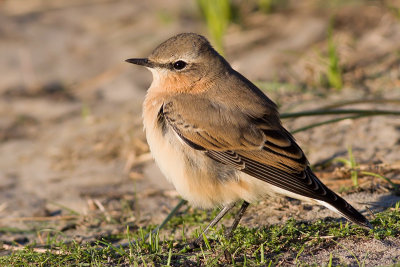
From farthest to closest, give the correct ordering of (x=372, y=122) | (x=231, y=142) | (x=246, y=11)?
(x=246, y=11) < (x=372, y=122) < (x=231, y=142)

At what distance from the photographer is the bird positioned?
5.07 metres

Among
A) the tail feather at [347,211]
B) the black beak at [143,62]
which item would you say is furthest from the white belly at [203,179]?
the black beak at [143,62]

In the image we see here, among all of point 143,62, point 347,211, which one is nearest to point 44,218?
point 143,62

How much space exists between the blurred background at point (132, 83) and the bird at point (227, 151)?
1236mm

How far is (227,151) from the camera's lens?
5250 millimetres

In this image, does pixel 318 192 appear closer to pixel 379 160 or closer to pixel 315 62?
pixel 379 160

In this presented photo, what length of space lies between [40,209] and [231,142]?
2.92m

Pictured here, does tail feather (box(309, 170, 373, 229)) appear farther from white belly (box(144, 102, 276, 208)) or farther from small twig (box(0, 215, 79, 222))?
small twig (box(0, 215, 79, 222))

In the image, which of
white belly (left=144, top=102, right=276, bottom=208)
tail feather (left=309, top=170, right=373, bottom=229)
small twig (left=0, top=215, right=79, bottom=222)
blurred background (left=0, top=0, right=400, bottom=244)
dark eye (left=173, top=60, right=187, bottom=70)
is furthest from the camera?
blurred background (left=0, top=0, right=400, bottom=244)

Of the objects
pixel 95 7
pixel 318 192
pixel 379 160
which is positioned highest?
pixel 95 7

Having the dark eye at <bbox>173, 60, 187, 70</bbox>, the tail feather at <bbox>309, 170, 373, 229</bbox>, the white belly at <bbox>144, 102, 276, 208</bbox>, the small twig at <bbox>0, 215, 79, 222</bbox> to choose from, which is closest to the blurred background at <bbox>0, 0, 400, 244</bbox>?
the small twig at <bbox>0, 215, 79, 222</bbox>

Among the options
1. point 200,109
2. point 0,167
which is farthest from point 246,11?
point 200,109

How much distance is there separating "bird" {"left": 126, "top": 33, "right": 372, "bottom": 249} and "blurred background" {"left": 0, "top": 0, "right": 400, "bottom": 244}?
1236mm

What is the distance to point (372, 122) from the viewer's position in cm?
747
